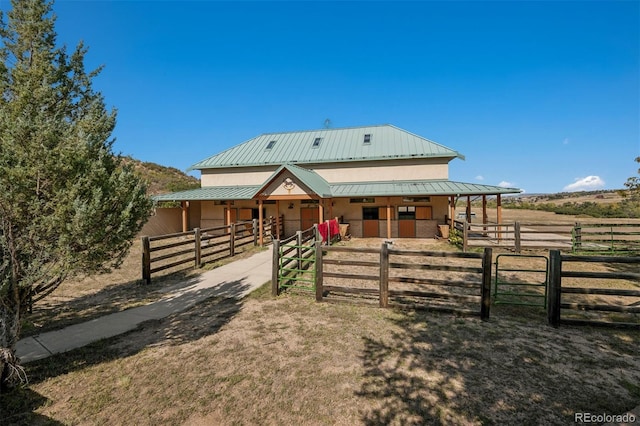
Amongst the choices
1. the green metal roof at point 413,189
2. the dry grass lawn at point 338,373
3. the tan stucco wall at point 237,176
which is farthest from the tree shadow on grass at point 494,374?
the tan stucco wall at point 237,176

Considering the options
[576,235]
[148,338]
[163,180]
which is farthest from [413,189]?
[163,180]

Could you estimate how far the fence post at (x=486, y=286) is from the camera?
5.87m

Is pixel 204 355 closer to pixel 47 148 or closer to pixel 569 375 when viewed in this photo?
pixel 47 148

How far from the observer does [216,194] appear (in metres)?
20.1

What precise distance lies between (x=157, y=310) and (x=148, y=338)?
1596 mm

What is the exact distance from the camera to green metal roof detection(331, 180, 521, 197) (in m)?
16.2

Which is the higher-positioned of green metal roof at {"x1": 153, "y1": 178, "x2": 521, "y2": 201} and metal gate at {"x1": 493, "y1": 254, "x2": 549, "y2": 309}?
green metal roof at {"x1": 153, "y1": 178, "x2": 521, "y2": 201}

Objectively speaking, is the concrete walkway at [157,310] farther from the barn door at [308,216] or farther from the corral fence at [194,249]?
the barn door at [308,216]

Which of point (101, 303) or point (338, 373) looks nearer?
point (338, 373)

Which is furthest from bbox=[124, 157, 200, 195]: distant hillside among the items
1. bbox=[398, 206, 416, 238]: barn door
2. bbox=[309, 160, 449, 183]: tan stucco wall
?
bbox=[398, 206, 416, 238]: barn door

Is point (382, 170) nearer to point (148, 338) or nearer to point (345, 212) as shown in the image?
point (345, 212)

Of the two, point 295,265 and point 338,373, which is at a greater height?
point 295,265

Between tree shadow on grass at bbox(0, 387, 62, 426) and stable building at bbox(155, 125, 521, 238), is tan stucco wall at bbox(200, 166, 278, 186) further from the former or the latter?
tree shadow on grass at bbox(0, 387, 62, 426)

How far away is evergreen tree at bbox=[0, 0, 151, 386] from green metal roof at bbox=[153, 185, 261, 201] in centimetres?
1421
